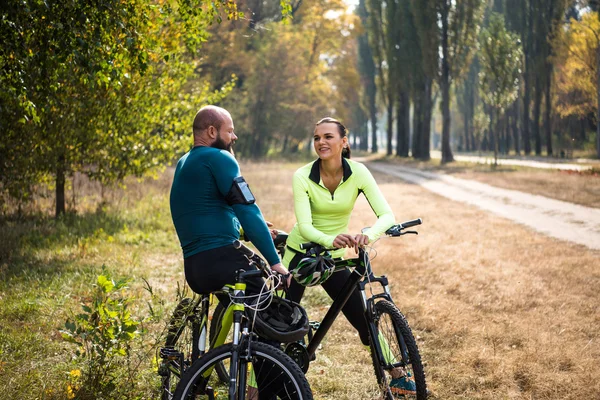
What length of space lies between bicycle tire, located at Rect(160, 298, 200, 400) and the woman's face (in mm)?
1311

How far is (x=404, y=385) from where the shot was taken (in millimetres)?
4125

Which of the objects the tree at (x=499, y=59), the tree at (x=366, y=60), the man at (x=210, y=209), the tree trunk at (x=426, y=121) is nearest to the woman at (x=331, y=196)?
the man at (x=210, y=209)

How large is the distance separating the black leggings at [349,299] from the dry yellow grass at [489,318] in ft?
2.53

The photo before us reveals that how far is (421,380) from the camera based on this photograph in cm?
398

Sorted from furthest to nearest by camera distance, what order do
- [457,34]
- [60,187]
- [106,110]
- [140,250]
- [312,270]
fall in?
[457,34]
[60,187]
[106,110]
[140,250]
[312,270]

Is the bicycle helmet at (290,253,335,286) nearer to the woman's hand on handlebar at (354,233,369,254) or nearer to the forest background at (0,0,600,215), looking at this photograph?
the woman's hand on handlebar at (354,233,369,254)

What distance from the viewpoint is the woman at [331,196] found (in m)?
4.38

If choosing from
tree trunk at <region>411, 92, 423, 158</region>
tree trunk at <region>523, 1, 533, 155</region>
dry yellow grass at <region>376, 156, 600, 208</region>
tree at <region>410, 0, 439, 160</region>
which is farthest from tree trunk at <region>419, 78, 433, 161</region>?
dry yellow grass at <region>376, 156, 600, 208</region>

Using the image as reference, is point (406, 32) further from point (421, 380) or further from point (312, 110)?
point (421, 380)

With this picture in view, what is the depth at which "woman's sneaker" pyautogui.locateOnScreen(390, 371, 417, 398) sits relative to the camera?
4.11m

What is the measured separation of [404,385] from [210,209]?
1712 mm

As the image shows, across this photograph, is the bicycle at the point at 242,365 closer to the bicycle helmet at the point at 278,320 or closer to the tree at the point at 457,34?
the bicycle helmet at the point at 278,320

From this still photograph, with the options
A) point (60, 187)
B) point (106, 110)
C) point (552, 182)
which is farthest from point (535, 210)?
point (60, 187)

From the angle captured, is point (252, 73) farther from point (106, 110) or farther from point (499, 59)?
point (106, 110)
